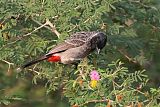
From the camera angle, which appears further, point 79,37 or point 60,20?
point 79,37

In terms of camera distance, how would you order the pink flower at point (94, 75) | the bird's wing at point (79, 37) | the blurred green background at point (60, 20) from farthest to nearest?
the bird's wing at point (79, 37) < the blurred green background at point (60, 20) < the pink flower at point (94, 75)

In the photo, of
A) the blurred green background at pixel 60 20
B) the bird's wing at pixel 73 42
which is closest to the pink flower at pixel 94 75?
Answer: the blurred green background at pixel 60 20

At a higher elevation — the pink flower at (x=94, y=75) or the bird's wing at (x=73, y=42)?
the pink flower at (x=94, y=75)

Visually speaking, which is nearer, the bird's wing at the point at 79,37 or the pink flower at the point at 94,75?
the pink flower at the point at 94,75

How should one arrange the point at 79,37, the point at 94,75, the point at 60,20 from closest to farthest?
the point at 94,75 → the point at 60,20 → the point at 79,37

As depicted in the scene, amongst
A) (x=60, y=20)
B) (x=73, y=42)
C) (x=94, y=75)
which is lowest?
(x=73, y=42)

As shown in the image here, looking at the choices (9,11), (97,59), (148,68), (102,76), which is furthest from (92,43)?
(148,68)

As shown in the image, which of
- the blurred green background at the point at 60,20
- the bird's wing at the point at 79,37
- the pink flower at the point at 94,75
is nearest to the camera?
the pink flower at the point at 94,75

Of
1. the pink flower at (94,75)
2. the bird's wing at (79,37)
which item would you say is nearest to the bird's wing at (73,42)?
the bird's wing at (79,37)

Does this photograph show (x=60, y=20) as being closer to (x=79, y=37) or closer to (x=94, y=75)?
(x=79, y=37)

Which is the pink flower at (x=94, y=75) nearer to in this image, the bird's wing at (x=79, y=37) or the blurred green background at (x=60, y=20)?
the blurred green background at (x=60, y=20)

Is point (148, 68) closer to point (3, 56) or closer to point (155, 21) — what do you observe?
point (155, 21)

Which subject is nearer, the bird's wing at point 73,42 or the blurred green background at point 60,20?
the blurred green background at point 60,20

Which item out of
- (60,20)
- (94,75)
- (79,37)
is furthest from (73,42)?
(94,75)
